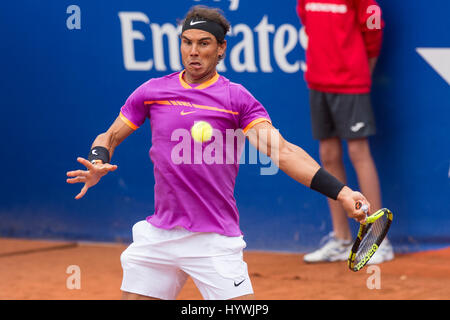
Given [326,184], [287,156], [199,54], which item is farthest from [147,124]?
[326,184]

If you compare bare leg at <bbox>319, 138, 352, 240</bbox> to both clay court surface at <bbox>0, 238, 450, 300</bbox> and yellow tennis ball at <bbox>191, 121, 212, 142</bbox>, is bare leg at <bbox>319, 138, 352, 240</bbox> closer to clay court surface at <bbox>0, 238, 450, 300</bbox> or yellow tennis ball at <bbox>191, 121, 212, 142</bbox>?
clay court surface at <bbox>0, 238, 450, 300</bbox>

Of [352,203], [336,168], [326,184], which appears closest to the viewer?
[352,203]

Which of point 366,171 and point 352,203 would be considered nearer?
point 352,203

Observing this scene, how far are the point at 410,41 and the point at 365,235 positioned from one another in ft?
8.29

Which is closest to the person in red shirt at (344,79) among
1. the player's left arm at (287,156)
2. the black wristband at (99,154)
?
the player's left arm at (287,156)

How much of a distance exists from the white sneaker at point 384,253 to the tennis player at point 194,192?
238 cm

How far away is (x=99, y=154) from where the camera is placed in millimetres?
3332

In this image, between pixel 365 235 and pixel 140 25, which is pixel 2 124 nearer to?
pixel 140 25

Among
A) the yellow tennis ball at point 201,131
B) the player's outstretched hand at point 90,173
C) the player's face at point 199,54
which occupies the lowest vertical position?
the player's outstretched hand at point 90,173

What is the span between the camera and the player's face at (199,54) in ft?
11.0

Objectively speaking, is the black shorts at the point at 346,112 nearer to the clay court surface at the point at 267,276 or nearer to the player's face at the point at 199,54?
the clay court surface at the point at 267,276

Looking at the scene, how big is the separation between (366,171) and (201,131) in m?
2.52

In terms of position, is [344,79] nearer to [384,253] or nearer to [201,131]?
[384,253]

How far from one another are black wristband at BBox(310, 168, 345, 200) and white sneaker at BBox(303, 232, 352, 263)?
2671 millimetres
